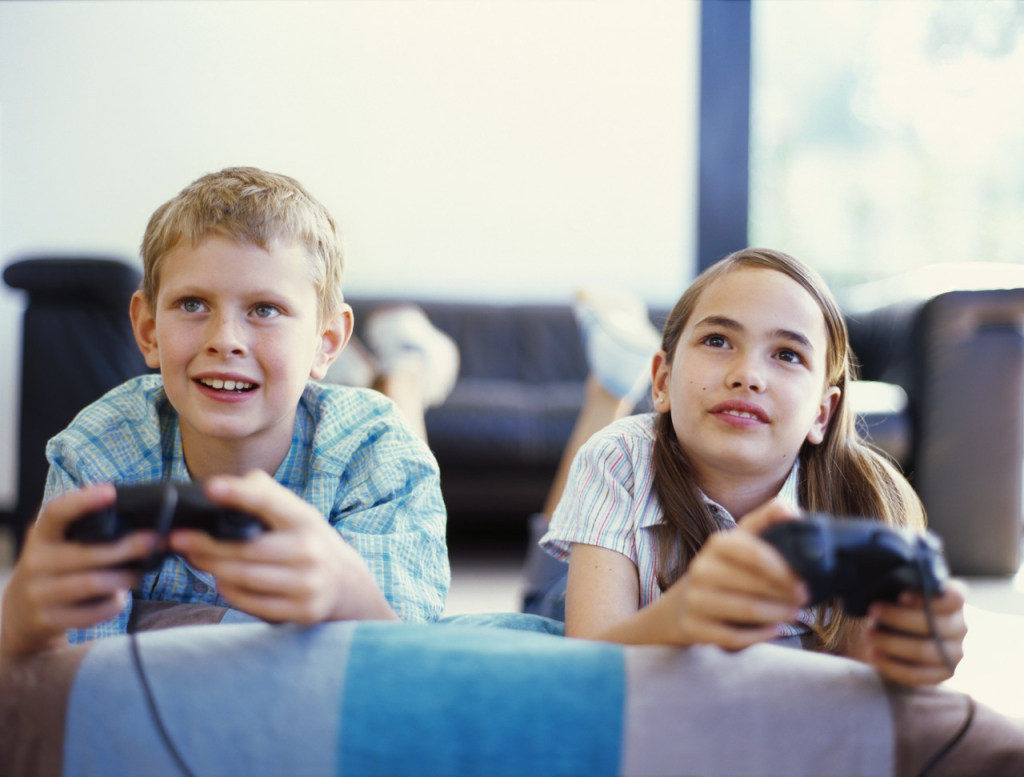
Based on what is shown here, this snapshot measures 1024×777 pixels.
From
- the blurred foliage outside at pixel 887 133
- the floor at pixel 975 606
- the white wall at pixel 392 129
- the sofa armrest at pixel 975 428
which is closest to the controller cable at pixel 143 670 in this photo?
the floor at pixel 975 606

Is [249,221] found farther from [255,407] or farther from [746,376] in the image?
[746,376]

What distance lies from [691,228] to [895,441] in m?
1.24

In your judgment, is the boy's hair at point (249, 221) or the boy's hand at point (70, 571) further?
the boy's hair at point (249, 221)

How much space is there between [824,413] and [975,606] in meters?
1.03

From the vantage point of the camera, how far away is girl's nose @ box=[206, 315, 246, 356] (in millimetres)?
788

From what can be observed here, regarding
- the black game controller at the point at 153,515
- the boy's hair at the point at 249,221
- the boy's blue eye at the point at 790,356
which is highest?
the boy's hair at the point at 249,221

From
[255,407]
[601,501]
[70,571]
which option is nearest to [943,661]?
[601,501]

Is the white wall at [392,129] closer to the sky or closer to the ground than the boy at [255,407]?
closer to the sky

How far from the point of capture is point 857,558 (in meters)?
0.47

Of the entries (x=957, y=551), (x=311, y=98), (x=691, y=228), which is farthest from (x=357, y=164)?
(x=957, y=551)

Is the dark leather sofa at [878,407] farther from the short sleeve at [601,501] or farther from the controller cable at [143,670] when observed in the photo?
the controller cable at [143,670]

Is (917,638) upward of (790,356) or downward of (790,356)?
downward

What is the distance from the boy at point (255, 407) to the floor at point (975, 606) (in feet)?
2.33

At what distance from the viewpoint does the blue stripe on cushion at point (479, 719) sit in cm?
48
